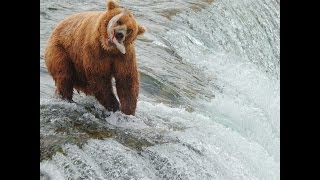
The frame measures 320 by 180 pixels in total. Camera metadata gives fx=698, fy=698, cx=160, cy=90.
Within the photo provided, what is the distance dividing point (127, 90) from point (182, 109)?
94 centimetres

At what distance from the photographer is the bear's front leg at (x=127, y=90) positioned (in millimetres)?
4094

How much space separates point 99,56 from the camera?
13.0ft

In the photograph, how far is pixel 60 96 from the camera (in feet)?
14.1

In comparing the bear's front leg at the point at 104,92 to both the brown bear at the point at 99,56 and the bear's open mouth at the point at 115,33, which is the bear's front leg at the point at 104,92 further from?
the bear's open mouth at the point at 115,33

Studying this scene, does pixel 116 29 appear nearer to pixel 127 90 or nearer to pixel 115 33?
pixel 115 33

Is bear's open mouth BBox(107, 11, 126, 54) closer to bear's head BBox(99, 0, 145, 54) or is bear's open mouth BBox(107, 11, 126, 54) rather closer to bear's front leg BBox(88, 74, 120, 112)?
bear's head BBox(99, 0, 145, 54)

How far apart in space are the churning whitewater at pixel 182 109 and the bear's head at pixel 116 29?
495 mm

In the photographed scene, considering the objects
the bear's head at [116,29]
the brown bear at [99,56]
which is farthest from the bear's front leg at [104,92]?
the bear's head at [116,29]

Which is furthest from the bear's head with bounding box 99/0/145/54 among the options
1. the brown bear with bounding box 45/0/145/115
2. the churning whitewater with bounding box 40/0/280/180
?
the churning whitewater with bounding box 40/0/280/180

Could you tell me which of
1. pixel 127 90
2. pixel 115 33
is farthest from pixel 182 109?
pixel 115 33

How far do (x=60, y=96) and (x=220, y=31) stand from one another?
168 inches

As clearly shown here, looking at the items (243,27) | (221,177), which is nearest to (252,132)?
(221,177)

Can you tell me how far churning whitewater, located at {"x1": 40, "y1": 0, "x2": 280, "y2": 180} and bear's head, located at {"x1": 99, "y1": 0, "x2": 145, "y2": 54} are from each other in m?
0.49
